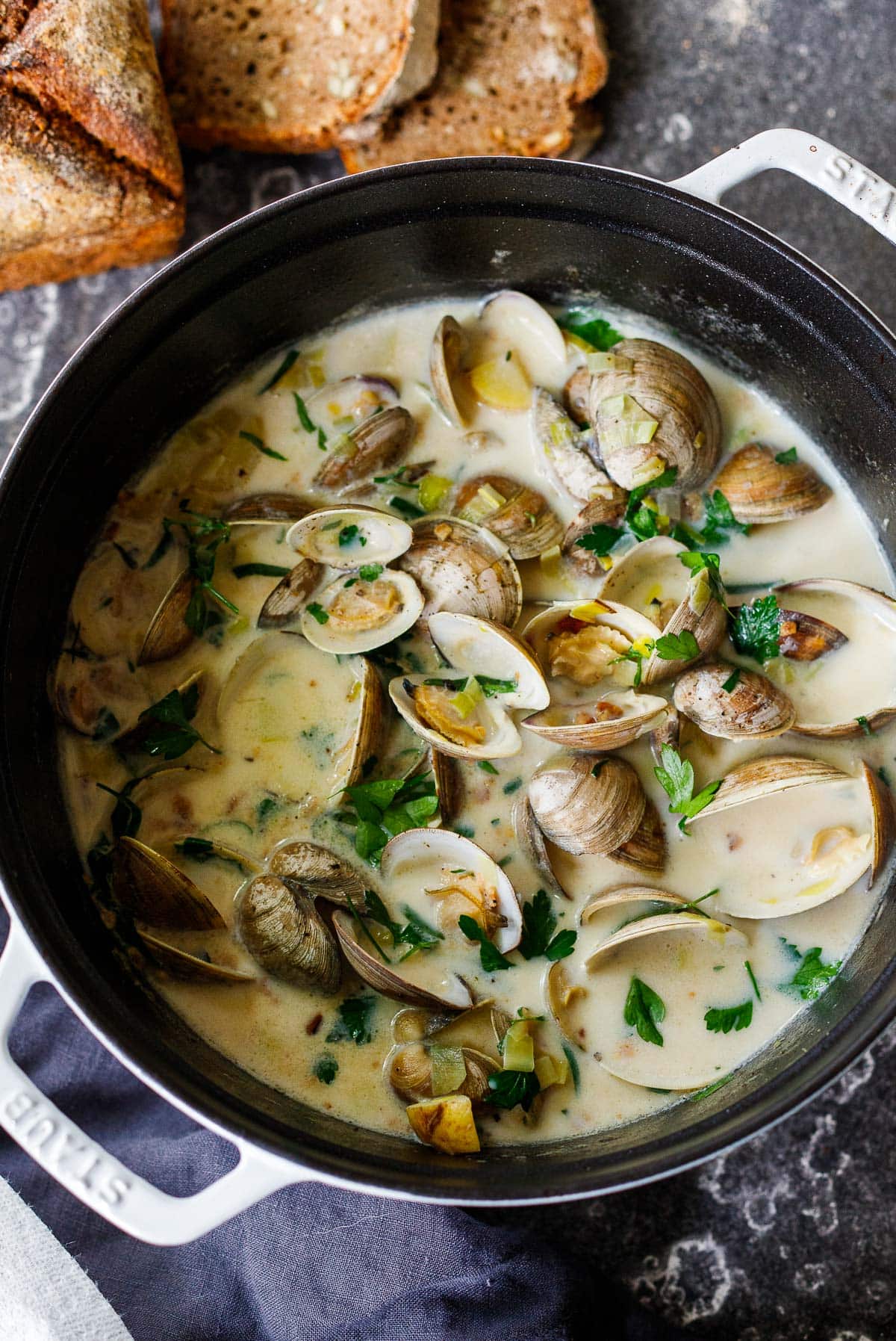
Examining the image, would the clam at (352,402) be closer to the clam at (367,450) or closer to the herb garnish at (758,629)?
the clam at (367,450)

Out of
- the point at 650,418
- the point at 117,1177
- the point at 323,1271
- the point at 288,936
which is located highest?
the point at 650,418

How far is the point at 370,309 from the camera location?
199 cm

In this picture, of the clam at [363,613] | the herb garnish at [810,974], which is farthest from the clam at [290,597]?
the herb garnish at [810,974]

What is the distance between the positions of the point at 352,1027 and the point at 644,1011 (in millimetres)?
455

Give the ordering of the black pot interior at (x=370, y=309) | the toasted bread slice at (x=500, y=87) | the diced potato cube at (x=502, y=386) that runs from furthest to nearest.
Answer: the toasted bread slice at (x=500, y=87) < the diced potato cube at (x=502, y=386) < the black pot interior at (x=370, y=309)

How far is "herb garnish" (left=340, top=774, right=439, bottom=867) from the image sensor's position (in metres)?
1.72

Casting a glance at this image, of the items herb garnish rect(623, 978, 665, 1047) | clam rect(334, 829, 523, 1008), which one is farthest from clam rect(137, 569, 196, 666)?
herb garnish rect(623, 978, 665, 1047)

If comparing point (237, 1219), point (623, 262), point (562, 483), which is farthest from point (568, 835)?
point (623, 262)

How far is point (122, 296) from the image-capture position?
6.93 ft

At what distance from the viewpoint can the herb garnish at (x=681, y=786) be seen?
5.62 ft

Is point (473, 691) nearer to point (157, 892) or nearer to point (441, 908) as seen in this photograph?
point (441, 908)

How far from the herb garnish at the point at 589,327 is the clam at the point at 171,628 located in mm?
806

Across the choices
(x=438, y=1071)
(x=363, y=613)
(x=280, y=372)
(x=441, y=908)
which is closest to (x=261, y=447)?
(x=280, y=372)

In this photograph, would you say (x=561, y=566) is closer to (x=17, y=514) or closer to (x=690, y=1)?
(x=17, y=514)
